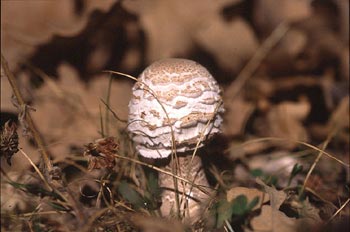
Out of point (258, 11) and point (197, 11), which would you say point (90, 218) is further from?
point (258, 11)

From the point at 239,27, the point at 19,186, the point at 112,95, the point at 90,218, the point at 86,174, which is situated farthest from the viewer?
the point at 239,27

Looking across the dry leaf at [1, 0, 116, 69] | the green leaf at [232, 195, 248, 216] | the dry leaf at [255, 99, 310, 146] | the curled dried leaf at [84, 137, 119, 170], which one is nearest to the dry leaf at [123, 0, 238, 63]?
the dry leaf at [1, 0, 116, 69]

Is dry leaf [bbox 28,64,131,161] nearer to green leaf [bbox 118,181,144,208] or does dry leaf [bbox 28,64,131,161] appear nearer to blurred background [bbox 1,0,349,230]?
blurred background [bbox 1,0,349,230]

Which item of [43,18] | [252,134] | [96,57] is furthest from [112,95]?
[252,134]

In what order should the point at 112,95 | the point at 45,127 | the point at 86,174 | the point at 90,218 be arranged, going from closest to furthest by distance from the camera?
1. the point at 90,218
2. the point at 86,174
3. the point at 45,127
4. the point at 112,95

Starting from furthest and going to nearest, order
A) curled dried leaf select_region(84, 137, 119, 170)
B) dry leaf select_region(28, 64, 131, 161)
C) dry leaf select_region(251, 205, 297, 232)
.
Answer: dry leaf select_region(28, 64, 131, 161) → curled dried leaf select_region(84, 137, 119, 170) → dry leaf select_region(251, 205, 297, 232)

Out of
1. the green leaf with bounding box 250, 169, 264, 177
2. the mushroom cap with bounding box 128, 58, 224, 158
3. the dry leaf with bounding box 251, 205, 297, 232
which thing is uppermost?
the mushroom cap with bounding box 128, 58, 224, 158

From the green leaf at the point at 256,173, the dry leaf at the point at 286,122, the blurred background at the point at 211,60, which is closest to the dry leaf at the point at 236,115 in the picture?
the blurred background at the point at 211,60

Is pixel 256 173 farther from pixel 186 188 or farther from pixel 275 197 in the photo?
pixel 275 197

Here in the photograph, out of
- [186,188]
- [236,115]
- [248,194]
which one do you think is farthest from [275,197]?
[236,115]
